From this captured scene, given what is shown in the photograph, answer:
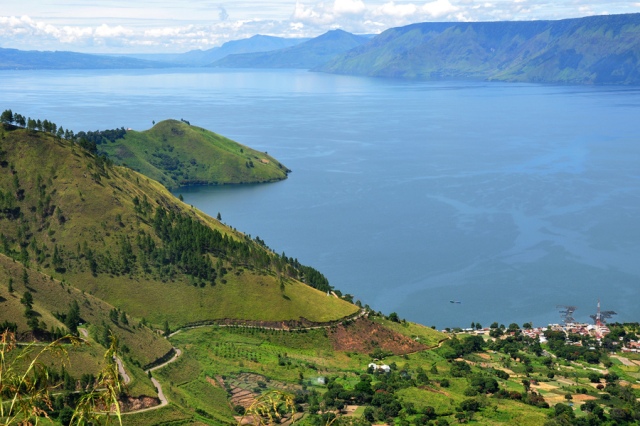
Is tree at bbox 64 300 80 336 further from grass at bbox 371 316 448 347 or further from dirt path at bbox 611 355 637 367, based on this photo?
dirt path at bbox 611 355 637 367

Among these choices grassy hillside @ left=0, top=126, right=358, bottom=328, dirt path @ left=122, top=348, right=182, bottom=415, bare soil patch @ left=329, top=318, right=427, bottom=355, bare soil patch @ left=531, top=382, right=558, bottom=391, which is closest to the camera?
dirt path @ left=122, top=348, right=182, bottom=415

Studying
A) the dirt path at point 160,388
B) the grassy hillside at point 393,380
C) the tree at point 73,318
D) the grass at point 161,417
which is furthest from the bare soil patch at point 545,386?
the tree at point 73,318

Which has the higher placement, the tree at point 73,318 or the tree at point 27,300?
the tree at point 27,300

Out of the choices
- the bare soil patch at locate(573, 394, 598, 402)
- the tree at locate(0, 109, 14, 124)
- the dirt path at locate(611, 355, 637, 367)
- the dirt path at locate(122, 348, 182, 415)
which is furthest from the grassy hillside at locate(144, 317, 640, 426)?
the tree at locate(0, 109, 14, 124)

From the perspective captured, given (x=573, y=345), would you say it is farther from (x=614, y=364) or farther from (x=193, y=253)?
(x=193, y=253)

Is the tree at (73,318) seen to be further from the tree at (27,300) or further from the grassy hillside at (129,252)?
the grassy hillside at (129,252)

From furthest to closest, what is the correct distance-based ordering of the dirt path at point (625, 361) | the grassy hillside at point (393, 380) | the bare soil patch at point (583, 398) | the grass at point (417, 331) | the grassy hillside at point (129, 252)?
the grassy hillside at point (129, 252) → the grass at point (417, 331) → the dirt path at point (625, 361) → the bare soil patch at point (583, 398) → the grassy hillside at point (393, 380)
